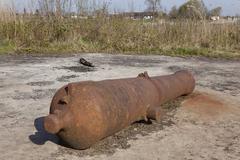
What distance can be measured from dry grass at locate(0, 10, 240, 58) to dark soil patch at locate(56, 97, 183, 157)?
19.7 feet

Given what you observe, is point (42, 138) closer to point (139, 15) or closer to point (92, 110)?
point (92, 110)

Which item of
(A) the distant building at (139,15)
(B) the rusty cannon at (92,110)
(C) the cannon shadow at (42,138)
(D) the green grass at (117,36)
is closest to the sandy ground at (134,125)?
(C) the cannon shadow at (42,138)

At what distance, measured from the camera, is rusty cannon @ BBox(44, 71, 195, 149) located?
11.7 ft

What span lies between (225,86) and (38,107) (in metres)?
2.99

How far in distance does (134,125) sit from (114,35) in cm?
722

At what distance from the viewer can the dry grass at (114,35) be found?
1105 centimetres

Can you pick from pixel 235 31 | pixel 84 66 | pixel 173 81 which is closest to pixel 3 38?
pixel 84 66

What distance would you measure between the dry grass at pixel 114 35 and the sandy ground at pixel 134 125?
2405 millimetres

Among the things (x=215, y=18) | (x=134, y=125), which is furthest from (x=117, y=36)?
(x=134, y=125)

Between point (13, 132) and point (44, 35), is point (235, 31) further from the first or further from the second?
point (13, 132)

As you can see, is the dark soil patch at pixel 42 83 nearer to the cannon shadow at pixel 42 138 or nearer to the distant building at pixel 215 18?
the cannon shadow at pixel 42 138

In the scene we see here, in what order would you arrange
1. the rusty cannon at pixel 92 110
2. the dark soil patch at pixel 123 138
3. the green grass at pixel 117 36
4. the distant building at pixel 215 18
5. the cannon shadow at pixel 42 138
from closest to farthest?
the rusty cannon at pixel 92 110
the dark soil patch at pixel 123 138
the cannon shadow at pixel 42 138
the green grass at pixel 117 36
the distant building at pixel 215 18

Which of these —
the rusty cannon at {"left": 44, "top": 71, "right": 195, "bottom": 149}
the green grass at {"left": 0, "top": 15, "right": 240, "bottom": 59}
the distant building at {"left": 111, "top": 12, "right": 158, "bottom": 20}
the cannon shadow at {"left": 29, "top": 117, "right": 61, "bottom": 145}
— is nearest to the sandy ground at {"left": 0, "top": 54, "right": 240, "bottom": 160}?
the cannon shadow at {"left": 29, "top": 117, "right": 61, "bottom": 145}

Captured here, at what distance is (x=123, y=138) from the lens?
4258 millimetres
